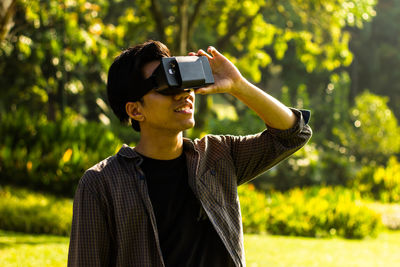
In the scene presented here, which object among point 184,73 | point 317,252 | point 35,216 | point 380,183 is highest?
point 184,73

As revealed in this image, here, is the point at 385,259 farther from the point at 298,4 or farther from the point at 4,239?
the point at 298,4

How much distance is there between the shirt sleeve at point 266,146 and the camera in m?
2.38

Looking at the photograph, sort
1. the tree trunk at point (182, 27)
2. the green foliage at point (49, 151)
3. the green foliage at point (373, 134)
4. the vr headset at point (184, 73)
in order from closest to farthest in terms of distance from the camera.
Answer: the vr headset at point (184, 73) → the green foliage at point (49, 151) → the tree trunk at point (182, 27) → the green foliage at point (373, 134)

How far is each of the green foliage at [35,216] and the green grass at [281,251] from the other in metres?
0.22

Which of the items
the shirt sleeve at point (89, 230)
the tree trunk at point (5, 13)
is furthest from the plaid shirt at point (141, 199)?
the tree trunk at point (5, 13)

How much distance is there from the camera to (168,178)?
7.42 ft

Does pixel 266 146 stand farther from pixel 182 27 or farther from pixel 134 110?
pixel 182 27

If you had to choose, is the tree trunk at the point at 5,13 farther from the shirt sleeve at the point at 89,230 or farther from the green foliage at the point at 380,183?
the green foliage at the point at 380,183

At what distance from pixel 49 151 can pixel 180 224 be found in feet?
28.9

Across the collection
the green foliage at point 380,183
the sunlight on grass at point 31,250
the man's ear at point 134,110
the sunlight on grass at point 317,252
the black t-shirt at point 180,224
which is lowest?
the green foliage at point 380,183

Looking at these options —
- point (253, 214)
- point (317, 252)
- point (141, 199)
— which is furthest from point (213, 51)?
point (253, 214)

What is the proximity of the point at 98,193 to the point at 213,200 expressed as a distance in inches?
17.5

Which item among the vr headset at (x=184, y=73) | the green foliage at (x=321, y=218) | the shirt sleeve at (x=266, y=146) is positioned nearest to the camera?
the vr headset at (x=184, y=73)

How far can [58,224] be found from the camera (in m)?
8.17
